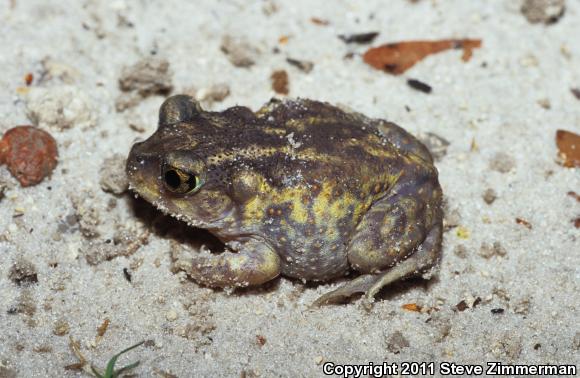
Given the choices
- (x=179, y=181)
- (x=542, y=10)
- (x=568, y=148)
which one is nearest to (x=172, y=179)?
(x=179, y=181)

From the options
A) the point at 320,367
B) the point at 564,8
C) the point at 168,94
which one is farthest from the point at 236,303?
the point at 564,8

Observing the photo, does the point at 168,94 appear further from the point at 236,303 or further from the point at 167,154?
the point at 236,303

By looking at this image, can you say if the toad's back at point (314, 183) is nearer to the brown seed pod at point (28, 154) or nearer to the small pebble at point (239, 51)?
the small pebble at point (239, 51)

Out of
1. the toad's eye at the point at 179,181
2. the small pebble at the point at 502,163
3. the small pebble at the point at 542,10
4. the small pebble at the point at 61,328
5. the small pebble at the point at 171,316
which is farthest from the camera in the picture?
the small pebble at the point at 542,10

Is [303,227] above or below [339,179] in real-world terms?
below

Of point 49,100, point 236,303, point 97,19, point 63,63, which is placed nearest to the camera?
point 236,303

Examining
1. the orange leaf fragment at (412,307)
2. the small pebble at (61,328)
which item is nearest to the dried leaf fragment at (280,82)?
the orange leaf fragment at (412,307)
